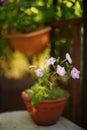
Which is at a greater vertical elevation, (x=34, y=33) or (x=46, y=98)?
(x=34, y=33)

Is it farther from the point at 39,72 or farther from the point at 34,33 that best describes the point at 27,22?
the point at 39,72

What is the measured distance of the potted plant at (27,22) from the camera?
353cm

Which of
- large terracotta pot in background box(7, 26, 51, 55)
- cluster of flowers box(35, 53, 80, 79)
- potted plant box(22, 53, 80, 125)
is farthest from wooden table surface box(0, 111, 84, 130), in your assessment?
large terracotta pot in background box(7, 26, 51, 55)

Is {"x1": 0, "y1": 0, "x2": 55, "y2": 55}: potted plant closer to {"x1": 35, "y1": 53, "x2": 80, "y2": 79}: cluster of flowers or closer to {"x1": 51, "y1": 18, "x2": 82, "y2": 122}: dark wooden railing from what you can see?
{"x1": 51, "y1": 18, "x2": 82, "y2": 122}: dark wooden railing

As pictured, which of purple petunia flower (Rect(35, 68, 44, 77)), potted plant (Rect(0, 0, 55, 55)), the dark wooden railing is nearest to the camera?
purple petunia flower (Rect(35, 68, 44, 77))

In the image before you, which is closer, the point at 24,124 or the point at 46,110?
the point at 46,110

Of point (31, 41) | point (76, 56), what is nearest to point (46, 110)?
point (76, 56)

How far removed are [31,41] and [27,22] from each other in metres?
0.23

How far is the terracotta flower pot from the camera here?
2.77 meters

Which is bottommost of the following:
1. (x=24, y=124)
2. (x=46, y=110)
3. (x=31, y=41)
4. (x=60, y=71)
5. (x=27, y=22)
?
(x=24, y=124)

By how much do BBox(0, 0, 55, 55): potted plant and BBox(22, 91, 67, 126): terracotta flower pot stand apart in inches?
36.8

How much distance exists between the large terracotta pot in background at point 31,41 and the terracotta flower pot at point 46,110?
92cm

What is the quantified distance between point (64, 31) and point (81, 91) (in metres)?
0.64

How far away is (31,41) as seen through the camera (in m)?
3.71
